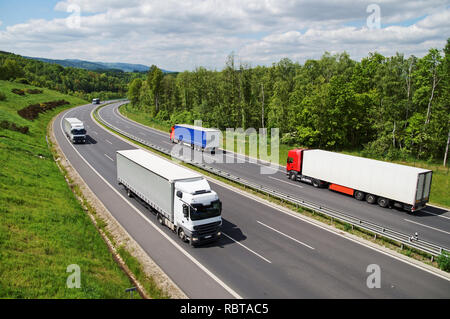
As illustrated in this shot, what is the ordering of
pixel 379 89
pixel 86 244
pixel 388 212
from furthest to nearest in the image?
1. pixel 379 89
2. pixel 388 212
3. pixel 86 244

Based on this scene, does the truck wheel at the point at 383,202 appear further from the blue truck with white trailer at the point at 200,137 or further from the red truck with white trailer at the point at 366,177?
the blue truck with white trailer at the point at 200,137

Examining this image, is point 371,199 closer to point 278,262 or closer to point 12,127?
point 278,262

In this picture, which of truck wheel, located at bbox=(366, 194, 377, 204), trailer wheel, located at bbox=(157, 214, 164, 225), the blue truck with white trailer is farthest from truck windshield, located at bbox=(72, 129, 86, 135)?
truck wheel, located at bbox=(366, 194, 377, 204)

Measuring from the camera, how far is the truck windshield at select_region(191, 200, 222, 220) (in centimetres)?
1630

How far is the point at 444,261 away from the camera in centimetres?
1515

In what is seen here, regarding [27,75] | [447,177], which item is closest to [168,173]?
[447,177]

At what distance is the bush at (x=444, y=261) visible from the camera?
1504 centimetres

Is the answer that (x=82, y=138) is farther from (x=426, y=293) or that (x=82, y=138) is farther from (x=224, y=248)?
(x=426, y=293)

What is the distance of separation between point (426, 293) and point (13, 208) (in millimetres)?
22613

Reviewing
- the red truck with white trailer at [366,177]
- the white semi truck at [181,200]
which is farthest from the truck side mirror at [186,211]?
the red truck with white trailer at [366,177]

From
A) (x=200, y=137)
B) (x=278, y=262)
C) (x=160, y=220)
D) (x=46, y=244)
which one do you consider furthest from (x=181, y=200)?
(x=200, y=137)

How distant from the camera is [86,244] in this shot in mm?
16109

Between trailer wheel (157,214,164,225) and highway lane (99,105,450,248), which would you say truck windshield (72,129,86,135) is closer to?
highway lane (99,105,450,248)

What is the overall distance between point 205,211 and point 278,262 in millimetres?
4910
